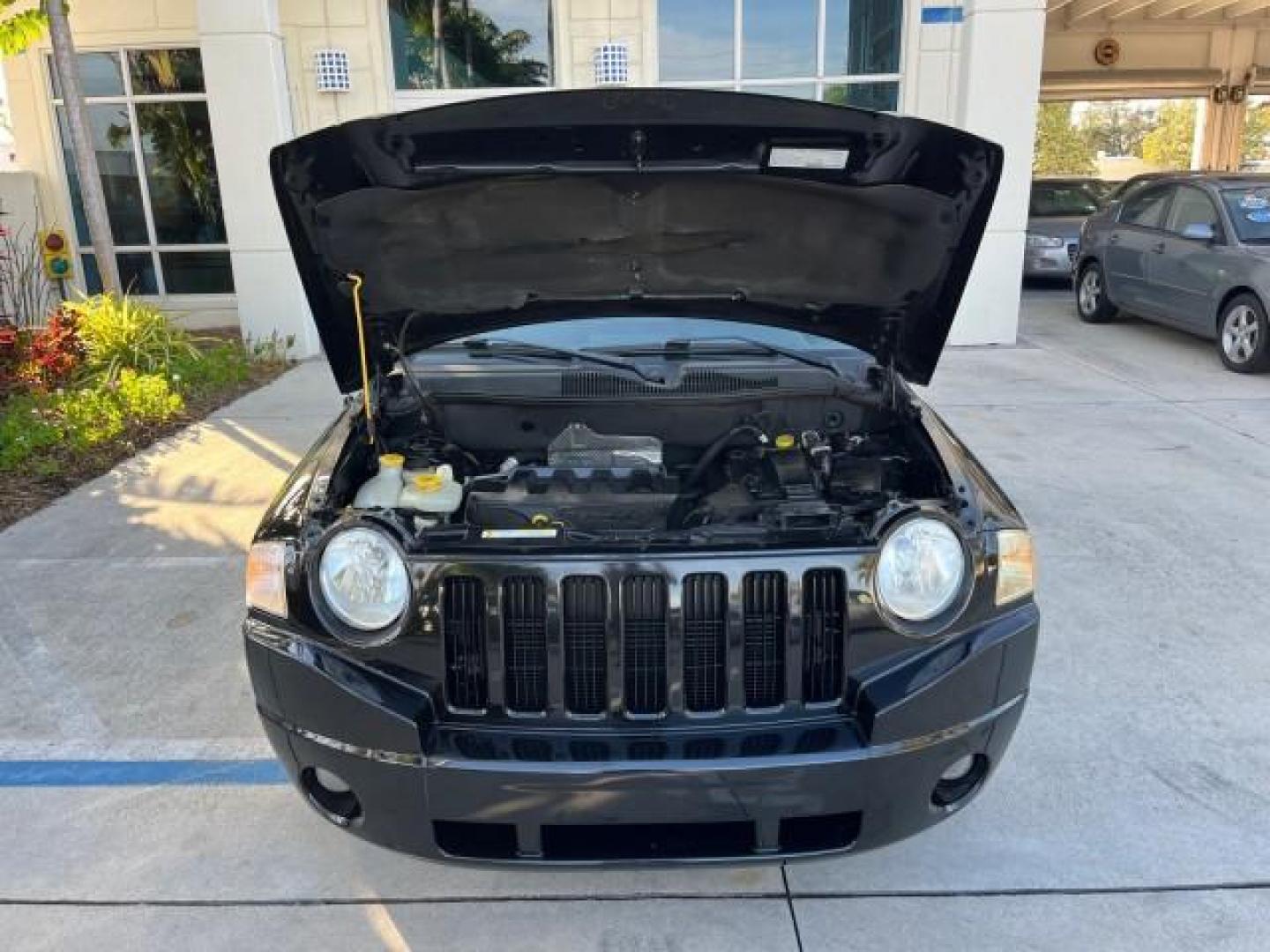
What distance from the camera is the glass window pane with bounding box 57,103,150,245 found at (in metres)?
11.3

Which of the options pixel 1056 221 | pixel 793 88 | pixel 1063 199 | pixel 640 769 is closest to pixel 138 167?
pixel 793 88

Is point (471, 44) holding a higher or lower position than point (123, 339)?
higher

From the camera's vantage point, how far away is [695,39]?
33.0ft

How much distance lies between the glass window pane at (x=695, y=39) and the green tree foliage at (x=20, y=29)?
5590 millimetres

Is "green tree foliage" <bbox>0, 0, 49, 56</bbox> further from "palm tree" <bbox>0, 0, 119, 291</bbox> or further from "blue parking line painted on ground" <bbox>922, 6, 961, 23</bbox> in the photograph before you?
"blue parking line painted on ground" <bbox>922, 6, 961, 23</bbox>

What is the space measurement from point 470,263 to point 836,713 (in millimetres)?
1788

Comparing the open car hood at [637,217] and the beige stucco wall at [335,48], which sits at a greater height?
the beige stucco wall at [335,48]

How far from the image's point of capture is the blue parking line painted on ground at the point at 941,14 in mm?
9469

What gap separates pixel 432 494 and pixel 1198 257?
869 cm

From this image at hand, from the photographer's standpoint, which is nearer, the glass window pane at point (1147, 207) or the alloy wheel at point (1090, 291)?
the glass window pane at point (1147, 207)

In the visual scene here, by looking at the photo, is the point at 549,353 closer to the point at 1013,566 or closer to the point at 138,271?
the point at 1013,566

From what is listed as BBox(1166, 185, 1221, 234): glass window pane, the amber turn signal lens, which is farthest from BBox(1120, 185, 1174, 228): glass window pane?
the amber turn signal lens

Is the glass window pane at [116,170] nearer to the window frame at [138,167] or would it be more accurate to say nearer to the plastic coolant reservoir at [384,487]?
the window frame at [138,167]

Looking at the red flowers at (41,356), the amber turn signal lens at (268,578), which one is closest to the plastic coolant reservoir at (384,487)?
the amber turn signal lens at (268,578)
